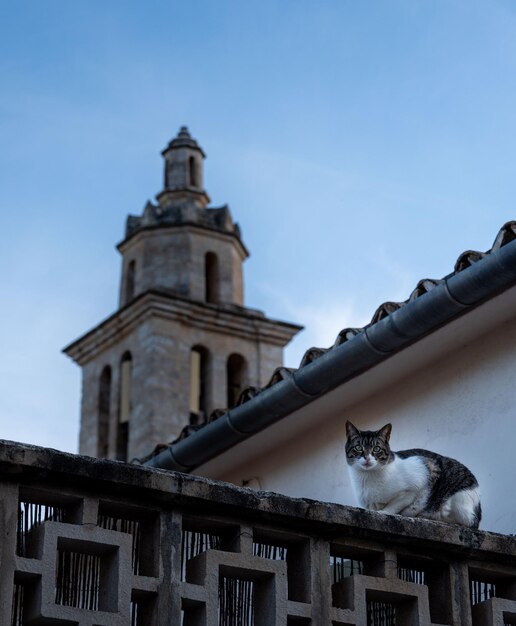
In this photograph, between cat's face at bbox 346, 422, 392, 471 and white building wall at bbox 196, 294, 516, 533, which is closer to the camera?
cat's face at bbox 346, 422, 392, 471

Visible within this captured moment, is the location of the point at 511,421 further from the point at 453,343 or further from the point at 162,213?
the point at 162,213

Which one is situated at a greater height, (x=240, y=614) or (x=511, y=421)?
(x=511, y=421)

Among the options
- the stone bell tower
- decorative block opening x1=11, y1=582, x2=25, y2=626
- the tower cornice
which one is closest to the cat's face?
decorative block opening x1=11, y1=582, x2=25, y2=626

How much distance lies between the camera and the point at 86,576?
6062mm

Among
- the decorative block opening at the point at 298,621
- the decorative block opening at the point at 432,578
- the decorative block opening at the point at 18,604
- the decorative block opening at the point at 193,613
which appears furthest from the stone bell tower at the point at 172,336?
the decorative block opening at the point at 18,604

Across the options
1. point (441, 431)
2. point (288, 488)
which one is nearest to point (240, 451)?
point (288, 488)

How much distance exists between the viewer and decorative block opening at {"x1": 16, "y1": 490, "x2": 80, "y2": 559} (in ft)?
19.3

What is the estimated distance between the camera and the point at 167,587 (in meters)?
6.02

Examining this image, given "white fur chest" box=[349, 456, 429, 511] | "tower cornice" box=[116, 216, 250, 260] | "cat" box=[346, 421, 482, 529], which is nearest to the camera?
"cat" box=[346, 421, 482, 529]

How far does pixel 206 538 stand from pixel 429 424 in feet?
13.5

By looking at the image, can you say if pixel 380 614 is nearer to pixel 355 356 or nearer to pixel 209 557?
pixel 209 557

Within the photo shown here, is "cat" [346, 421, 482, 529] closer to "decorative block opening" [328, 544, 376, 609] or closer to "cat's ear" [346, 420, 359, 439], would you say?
"cat's ear" [346, 420, 359, 439]

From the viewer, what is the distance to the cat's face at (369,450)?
8.41 meters

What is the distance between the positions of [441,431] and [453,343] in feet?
1.97
